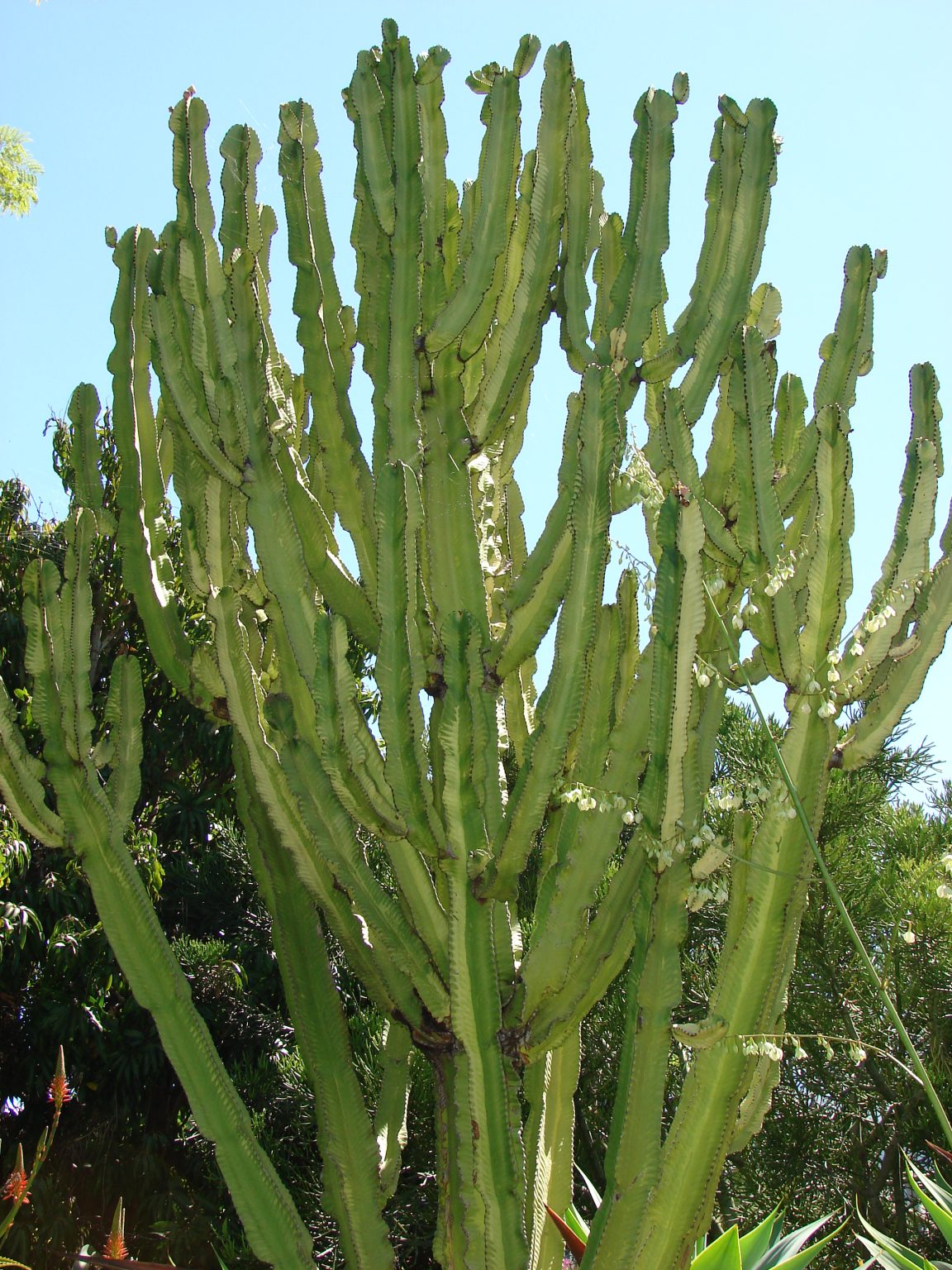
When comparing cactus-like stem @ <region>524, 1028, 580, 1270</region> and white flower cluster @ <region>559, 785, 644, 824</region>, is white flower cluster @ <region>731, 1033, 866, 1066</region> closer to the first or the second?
white flower cluster @ <region>559, 785, 644, 824</region>

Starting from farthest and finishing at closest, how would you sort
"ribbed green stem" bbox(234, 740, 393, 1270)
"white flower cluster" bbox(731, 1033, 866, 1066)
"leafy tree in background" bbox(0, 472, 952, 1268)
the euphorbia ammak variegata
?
"leafy tree in background" bbox(0, 472, 952, 1268) < "ribbed green stem" bbox(234, 740, 393, 1270) < the euphorbia ammak variegata < "white flower cluster" bbox(731, 1033, 866, 1066)

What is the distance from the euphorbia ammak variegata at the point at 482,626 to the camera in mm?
1832

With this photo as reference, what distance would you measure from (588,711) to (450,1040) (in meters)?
0.64

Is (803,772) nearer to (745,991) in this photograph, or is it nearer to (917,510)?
(745,991)

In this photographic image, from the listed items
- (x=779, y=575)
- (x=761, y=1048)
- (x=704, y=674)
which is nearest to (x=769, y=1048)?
(x=761, y=1048)

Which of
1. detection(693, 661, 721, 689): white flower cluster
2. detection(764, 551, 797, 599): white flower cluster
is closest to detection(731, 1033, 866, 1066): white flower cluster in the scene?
detection(693, 661, 721, 689): white flower cluster

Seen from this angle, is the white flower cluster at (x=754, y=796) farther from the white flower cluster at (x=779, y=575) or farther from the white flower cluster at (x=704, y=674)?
the white flower cluster at (x=779, y=575)

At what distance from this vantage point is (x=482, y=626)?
7.14ft

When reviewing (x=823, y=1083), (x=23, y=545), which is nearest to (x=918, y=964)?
(x=823, y=1083)

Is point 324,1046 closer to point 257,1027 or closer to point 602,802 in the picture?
point 602,802

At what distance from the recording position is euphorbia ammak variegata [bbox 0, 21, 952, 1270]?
1832 millimetres

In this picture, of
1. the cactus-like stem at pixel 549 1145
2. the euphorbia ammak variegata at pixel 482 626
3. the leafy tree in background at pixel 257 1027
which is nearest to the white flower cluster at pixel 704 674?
the euphorbia ammak variegata at pixel 482 626

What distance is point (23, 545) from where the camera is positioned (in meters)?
7.83

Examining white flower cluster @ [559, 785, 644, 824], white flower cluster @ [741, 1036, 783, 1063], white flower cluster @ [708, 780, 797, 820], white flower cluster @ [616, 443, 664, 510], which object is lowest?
white flower cluster @ [741, 1036, 783, 1063]
